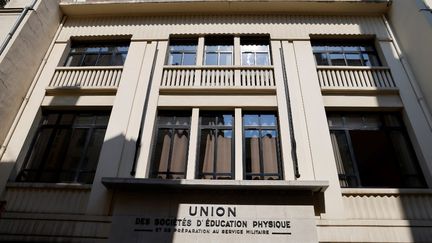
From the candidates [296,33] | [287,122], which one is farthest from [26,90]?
[296,33]

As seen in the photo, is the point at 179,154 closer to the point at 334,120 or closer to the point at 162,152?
the point at 162,152

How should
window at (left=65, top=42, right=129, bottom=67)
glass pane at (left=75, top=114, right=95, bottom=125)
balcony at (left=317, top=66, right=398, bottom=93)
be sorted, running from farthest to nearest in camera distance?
window at (left=65, top=42, right=129, bottom=67) < glass pane at (left=75, top=114, right=95, bottom=125) < balcony at (left=317, top=66, right=398, bottom=93)

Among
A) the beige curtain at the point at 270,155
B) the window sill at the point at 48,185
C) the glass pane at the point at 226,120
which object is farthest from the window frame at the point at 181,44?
the window sill at the point at 48,185

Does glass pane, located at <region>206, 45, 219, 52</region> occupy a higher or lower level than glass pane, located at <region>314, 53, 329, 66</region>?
higher

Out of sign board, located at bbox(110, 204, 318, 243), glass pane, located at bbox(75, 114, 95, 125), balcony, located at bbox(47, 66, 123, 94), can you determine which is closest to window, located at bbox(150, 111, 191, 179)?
sign board, located at bbox(110, 204, 318, 243)

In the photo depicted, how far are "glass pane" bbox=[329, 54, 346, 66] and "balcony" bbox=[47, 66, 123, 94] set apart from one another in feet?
22.6

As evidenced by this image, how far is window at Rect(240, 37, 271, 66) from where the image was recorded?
974cm

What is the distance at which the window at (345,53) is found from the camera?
9.70 meters

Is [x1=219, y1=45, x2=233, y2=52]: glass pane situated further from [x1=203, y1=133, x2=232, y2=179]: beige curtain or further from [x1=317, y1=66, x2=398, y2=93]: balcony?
[x1=203, y1=133, x2=232, y2=179]: beige curtain

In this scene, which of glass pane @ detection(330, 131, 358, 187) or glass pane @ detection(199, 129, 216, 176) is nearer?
glass pane @ detection(330, 131, 358, 187)

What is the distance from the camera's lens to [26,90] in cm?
888

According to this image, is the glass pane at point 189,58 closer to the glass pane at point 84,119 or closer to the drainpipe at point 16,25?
the glass pane at point 84,119

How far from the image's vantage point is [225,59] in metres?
9.88

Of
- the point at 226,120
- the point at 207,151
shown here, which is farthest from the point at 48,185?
the point at 226,120
